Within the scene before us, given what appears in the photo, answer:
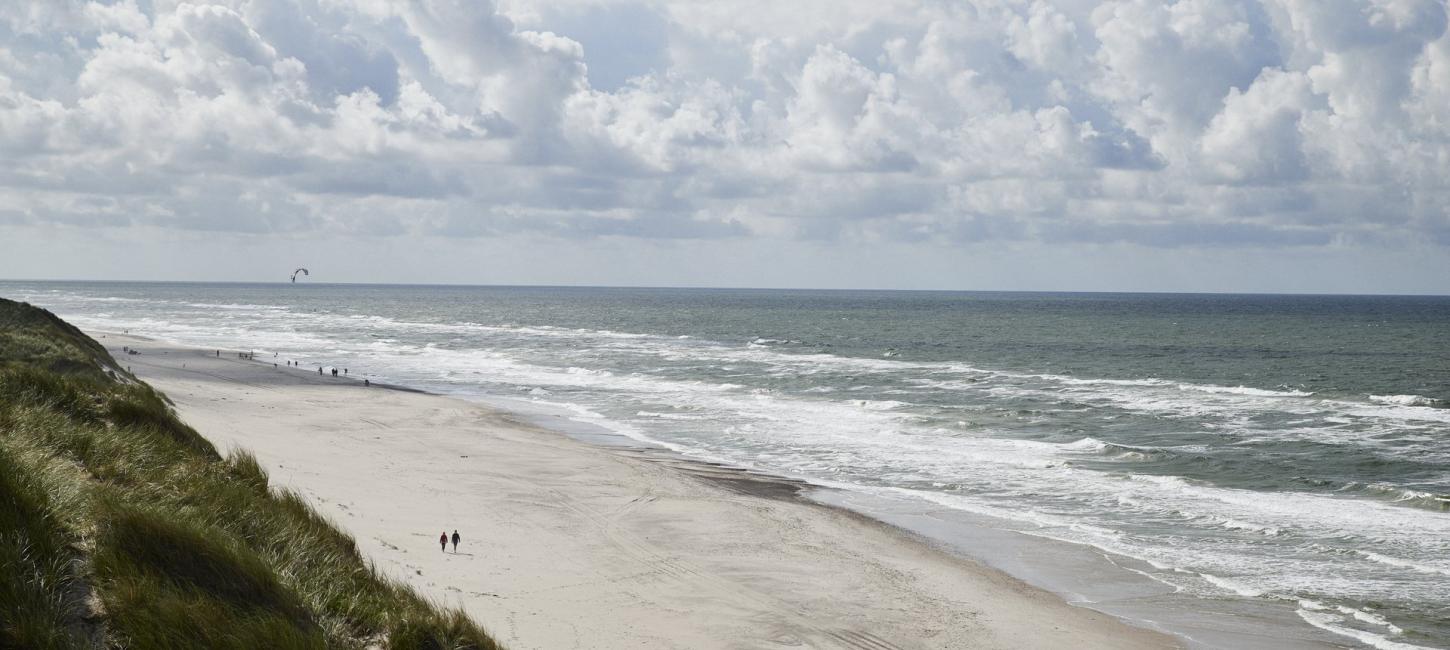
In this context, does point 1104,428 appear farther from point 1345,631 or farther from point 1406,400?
point 1345,631

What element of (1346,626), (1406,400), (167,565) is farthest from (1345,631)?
(1406,400)

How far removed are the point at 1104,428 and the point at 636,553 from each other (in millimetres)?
24249

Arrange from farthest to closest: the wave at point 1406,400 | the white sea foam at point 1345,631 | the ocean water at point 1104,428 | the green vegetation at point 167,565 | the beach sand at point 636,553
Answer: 1. the wave at point 1406,400
2. the ocean water at point 1104,428
3. the beach sand at point 636,553
4. the white sea foam at point 1345,631
5. the green vegetation at point 167,565

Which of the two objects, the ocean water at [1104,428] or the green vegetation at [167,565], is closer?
the green vegetation at [167,565]

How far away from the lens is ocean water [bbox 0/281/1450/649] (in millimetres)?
20625

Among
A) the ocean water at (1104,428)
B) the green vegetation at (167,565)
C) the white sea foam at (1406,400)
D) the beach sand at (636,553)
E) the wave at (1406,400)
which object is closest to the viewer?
the green vegetation at (167,565)

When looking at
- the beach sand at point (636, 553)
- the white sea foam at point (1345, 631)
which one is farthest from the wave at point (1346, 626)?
the beach sand at point (636, 553)

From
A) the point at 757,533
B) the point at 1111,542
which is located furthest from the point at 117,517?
the point at 1111,542

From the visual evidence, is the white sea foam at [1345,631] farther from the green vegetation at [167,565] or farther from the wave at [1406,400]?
the wave at [1406,400]

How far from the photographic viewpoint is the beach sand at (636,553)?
15.8m

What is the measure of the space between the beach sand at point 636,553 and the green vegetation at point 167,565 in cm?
430

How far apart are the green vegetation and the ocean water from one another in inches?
600

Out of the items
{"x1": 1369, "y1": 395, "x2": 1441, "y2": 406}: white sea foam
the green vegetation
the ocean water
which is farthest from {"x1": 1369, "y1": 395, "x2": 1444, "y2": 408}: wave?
the green vegetation

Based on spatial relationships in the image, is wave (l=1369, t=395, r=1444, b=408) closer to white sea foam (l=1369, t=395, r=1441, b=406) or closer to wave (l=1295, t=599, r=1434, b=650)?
white sea foam (l=1369, t=395, r=1441, b=406)
